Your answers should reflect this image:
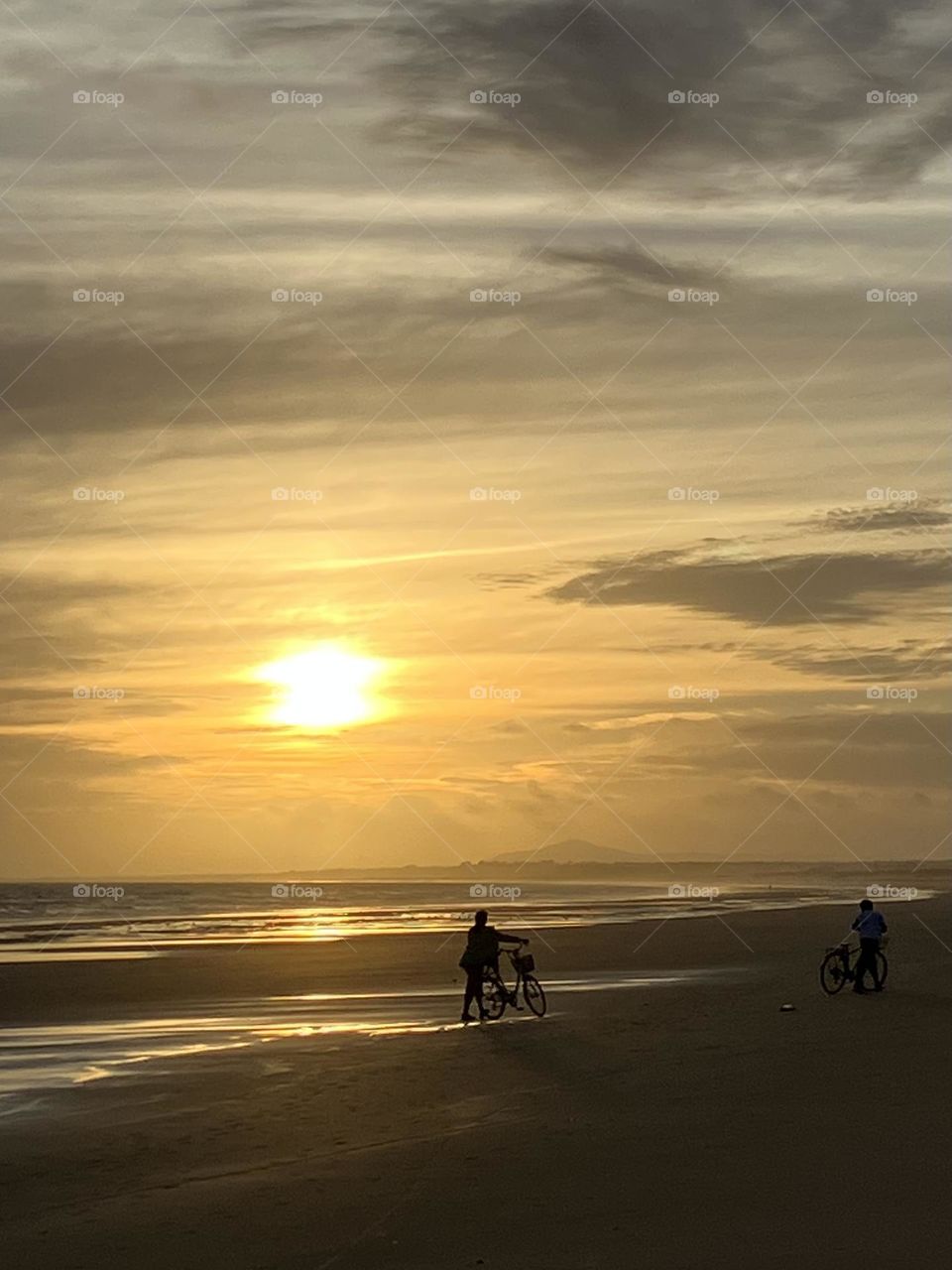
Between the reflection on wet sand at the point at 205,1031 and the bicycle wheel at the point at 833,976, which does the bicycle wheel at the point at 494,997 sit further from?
the bicycle wheel at the point at 833,976

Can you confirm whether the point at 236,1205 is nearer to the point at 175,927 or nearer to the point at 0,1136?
the point at 0,1136

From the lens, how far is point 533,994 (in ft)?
88.2

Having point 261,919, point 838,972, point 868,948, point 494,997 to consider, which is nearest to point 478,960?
point 494,997

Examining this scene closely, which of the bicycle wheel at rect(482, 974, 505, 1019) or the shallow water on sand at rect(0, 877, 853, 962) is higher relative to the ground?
the shallow water on sand at rect(0, 877, 853, 962)

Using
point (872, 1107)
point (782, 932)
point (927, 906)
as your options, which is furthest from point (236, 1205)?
point (927, 906)

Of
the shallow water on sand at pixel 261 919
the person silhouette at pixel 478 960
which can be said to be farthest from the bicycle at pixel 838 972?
the shallow water on sand at pixel 261 919

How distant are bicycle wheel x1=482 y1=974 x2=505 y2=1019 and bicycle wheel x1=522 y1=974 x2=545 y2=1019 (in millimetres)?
455

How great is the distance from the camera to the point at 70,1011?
28.8m

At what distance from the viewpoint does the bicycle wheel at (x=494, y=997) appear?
25.9 metres

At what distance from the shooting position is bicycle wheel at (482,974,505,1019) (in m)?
25.9

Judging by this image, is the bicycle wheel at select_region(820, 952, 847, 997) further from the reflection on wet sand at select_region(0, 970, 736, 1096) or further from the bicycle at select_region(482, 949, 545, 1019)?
the bicycle at select_region(482, 949, 545, 1019)

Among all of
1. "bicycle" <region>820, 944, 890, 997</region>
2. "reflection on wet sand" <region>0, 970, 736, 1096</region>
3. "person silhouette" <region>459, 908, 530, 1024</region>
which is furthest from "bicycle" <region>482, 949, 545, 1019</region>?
"bicycle" <region>820, 944, 890, 997</region>

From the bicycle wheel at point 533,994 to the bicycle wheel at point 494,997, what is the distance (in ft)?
1.49

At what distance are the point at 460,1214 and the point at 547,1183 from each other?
1124 mm
